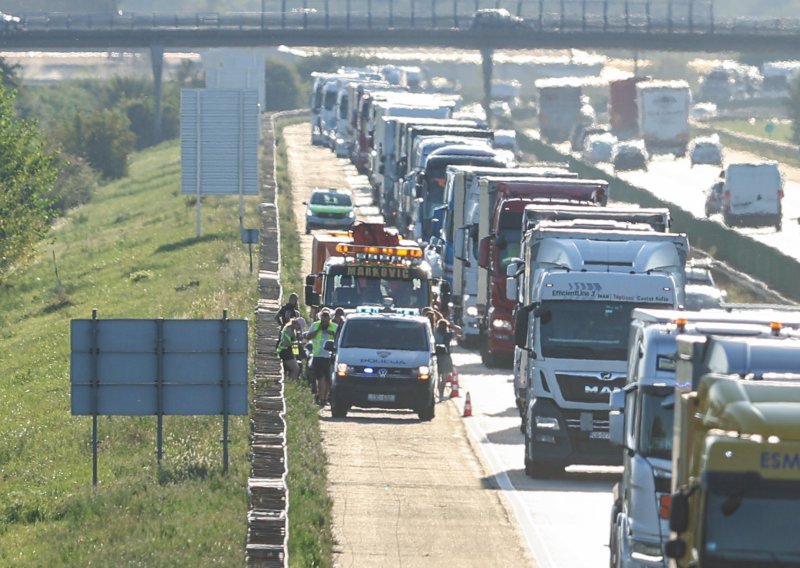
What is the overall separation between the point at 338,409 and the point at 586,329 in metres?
6.46

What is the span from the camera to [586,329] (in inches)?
1071

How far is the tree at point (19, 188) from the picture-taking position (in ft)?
213

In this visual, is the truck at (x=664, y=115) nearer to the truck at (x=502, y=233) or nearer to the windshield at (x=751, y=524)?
the truck at (x=502, y=233)

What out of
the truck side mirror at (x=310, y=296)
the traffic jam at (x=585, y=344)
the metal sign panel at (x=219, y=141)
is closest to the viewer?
the traffic jam at (x=585, y=344)

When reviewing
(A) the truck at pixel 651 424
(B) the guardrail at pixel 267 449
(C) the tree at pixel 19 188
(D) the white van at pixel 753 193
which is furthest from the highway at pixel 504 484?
(D) the white van at pixel 753 193

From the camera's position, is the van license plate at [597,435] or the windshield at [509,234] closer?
the van license plate at [597,435]

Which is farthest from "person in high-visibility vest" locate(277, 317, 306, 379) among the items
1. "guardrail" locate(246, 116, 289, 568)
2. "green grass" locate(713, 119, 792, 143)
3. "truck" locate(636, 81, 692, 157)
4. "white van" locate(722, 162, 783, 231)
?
"green grass" locate(713, 119, 792, 143)

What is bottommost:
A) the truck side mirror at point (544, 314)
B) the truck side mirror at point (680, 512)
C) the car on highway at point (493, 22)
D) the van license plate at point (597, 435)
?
the van license plate at point (597, 435)

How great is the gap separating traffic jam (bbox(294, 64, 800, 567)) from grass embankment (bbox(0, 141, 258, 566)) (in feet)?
12.3

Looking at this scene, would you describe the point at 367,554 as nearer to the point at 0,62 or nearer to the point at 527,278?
the point at 527,278

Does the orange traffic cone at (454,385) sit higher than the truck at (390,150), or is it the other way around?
the truck at (390,150)

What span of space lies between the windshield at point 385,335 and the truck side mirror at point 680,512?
19.7 meters

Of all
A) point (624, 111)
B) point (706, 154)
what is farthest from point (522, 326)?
point (624, 111)

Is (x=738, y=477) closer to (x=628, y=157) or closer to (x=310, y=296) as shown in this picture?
(x=310, y=296)
